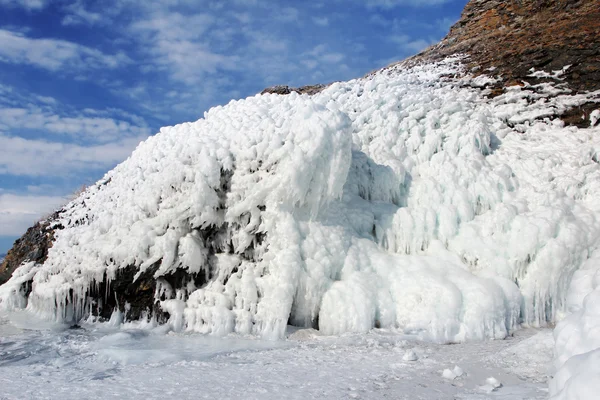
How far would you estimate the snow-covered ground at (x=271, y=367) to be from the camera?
4.30 metres

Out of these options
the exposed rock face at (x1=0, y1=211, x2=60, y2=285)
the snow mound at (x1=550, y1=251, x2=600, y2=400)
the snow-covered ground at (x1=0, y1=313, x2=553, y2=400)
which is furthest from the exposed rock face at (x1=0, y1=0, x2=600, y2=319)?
the snow mound at (x1=550, y1=251, x2=600, y2=400)

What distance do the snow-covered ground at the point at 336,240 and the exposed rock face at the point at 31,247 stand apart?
0.53 metres

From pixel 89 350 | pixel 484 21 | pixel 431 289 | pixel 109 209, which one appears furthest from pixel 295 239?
pixel 484 21

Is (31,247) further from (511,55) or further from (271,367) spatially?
(511,55)

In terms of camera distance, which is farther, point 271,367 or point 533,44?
point 533,44

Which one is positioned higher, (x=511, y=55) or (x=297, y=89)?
(x=297, y=89)

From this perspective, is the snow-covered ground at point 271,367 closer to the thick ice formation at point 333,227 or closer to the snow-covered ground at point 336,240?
the snow-covered ground at point 336,240

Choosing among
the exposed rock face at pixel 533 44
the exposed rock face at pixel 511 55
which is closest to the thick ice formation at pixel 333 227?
the exposed rock face at pixel 511 55

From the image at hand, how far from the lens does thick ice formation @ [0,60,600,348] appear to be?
7023mm

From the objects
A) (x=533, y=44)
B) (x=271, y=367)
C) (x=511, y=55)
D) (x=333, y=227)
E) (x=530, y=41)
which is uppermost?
(x=530, y=41)

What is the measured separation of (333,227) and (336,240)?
1.01 ft

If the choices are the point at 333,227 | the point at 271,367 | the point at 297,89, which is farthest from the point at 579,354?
the point at 297,89

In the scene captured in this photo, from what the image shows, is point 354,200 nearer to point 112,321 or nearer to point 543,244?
point 543,244

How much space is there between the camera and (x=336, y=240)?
786 centimetres
